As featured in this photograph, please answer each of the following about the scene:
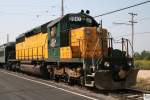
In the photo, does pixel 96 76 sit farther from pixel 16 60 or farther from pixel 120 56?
pixel 16 60

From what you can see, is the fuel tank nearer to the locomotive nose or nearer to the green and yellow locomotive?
the green and yellow locomotive

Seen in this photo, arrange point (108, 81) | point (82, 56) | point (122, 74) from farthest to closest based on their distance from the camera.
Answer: point (82, 56), point (122, 74), point (108, 81)

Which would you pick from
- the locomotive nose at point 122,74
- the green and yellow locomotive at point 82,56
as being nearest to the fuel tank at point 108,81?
the green and yellow locomotive at point 82,56

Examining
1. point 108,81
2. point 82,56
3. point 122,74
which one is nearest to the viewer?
point 108,81

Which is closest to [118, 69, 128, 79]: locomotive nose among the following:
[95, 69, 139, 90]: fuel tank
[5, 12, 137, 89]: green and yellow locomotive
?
[5, 12, 137, 89]: green and yellow locomotive

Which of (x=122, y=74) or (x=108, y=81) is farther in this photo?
(x=122, y=74)

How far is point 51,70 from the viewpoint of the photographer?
71.9 ft

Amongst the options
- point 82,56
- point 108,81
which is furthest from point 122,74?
point 82,56

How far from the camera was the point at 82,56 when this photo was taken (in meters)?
16.8

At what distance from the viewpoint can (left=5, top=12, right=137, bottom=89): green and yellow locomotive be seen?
50.7 ft

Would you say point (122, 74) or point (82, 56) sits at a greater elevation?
point (82, 56)

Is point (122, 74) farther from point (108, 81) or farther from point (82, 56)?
point (82, 56)

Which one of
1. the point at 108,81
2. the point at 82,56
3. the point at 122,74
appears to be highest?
the point at 82,56

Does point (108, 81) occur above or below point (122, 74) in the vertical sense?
below
